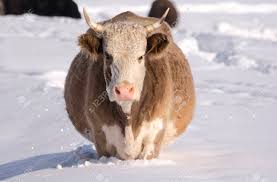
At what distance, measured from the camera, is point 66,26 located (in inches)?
804

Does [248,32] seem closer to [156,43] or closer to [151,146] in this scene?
[151,146]

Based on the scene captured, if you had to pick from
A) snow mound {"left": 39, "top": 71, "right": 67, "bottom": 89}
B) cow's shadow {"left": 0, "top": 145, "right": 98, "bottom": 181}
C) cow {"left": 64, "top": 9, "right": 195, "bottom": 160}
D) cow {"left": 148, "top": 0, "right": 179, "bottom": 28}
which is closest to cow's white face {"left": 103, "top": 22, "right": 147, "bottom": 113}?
cow {"left": 64, "top": 9, "right": 195, "bottom": 160}

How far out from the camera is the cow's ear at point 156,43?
6637mm

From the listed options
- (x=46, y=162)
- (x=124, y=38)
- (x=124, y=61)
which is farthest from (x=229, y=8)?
(x=124, y=61)

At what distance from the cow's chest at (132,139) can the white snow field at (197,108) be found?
6.5 inches

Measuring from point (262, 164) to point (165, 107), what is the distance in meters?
1.00

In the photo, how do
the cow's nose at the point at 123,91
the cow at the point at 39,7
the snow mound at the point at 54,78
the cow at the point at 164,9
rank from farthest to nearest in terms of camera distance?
the cow at the point at 39,7 < the snow mound at the point at 54,78 < the cow at the point at 164,9 < the cow's nose at the point at 123,91

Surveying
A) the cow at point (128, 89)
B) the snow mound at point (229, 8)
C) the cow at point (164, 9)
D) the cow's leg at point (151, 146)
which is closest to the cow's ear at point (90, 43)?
the cow at point (128, 89)

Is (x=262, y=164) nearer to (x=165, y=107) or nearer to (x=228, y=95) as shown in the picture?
(x=165, y=107)

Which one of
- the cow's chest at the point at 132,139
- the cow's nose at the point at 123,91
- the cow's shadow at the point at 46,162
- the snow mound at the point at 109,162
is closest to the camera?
the cow's nose at the point at 123,91

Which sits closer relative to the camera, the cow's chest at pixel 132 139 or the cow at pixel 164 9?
the cow's chest at pixel 132 139

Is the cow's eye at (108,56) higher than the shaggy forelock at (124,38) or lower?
lower

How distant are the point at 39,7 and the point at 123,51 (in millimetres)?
17860

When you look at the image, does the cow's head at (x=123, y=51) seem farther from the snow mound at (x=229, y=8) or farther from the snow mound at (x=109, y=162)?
the snow mound at (x=229, y=8)
